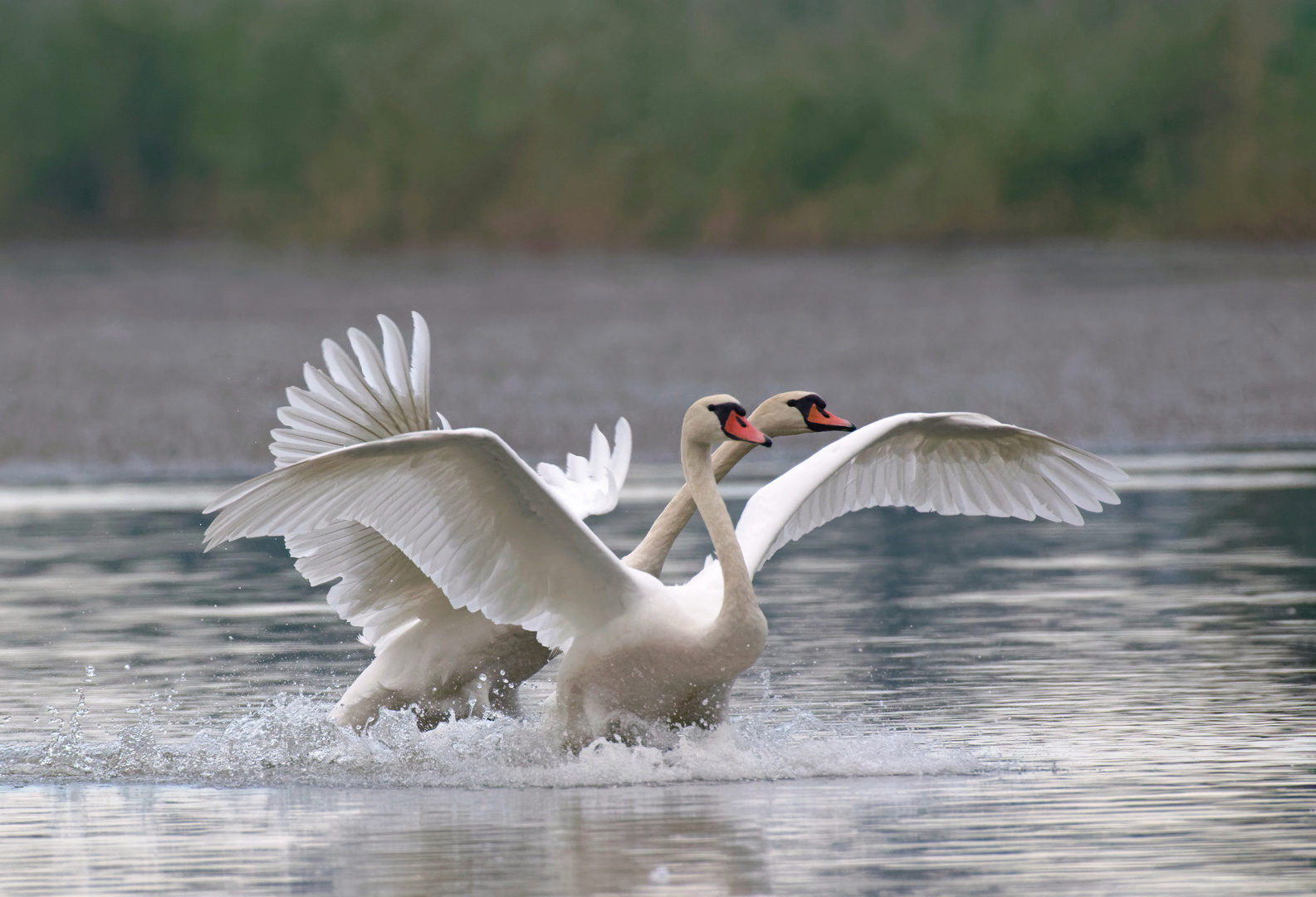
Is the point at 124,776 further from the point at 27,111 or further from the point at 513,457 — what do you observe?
the point at 27,111

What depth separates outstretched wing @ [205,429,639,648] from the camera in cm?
817

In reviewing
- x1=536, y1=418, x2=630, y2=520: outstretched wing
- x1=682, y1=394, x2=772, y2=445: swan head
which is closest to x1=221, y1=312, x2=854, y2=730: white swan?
x1=682, y1=394, x2=772, y2=445: swan head

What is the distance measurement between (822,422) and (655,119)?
3275 centimetres

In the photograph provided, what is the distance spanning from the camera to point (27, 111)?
4212 cm

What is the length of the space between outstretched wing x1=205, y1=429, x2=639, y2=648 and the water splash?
0.46 meters

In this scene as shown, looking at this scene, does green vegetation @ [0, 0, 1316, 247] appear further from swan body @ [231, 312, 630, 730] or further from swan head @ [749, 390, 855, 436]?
swan body @ [231, 312, 630, 730]

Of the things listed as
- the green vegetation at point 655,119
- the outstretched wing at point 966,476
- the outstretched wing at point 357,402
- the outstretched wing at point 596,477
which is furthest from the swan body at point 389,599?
the green vegetation at point 655,119

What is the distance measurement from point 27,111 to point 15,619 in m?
31.6

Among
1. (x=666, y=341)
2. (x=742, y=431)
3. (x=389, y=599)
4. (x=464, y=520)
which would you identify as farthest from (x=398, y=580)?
(x=666, y=341)

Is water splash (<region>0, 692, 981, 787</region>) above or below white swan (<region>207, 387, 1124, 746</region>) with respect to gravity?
below

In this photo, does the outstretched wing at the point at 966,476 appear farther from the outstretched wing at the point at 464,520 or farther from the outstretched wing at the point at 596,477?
the outstretched wing at the point at 464,520

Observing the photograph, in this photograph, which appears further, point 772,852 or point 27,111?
point 27,111

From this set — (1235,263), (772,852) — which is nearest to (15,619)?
(772,852)

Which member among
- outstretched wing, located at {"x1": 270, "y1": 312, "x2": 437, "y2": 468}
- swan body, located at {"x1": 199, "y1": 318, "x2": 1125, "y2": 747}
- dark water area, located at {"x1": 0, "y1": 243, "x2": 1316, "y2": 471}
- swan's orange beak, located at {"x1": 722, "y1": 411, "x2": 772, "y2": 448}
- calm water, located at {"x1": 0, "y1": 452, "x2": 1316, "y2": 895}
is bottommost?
calm water, located at {"x1": 0, "y1": 452, "x2": 1316, "y2": 895}
